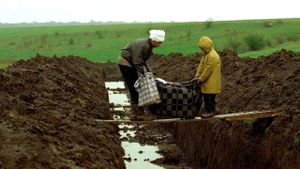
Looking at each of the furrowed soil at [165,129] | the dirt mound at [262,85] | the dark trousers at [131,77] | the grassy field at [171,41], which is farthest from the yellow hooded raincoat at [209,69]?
the grassy field at [171,41]

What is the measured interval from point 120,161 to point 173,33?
184ft

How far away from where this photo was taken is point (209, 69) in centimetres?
1349

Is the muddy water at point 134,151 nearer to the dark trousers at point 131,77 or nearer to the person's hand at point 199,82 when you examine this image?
the dark trousers at point 131,77

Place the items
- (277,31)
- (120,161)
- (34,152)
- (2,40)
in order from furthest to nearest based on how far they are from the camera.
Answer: (2,40)
(277,31)
(120,161)
(34,152)

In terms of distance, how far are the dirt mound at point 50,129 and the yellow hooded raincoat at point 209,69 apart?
2.43 m

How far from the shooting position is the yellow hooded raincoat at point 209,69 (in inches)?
529

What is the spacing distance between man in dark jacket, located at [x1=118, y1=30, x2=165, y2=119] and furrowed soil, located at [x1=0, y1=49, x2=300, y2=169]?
122 centimetres

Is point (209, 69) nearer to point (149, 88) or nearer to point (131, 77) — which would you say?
point (149, 88)

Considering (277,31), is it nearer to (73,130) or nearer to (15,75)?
(15,75)

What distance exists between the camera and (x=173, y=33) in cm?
6831

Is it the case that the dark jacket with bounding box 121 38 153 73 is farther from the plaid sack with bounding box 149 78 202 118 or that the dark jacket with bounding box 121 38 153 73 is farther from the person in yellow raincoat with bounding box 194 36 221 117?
the person in yellow raincoat with bounding box 194 36 221 117

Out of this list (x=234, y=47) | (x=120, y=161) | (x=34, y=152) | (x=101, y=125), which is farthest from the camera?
(x=234, y=47)

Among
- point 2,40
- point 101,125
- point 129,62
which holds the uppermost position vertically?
point 129,62

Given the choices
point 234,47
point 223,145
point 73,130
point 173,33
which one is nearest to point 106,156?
point 73,130
